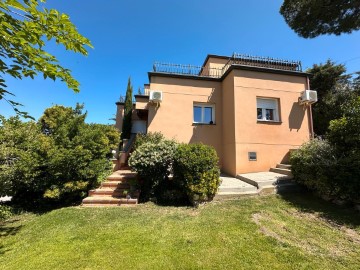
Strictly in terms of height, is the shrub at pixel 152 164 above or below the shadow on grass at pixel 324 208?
above

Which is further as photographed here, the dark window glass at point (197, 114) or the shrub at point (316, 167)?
the dark window glass at point (197, 114)

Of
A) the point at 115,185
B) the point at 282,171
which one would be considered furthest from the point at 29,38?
the point at 282,171

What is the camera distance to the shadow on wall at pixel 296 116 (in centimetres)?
1035

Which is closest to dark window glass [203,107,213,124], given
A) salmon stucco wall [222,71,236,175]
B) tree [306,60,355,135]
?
salmon stucco wall [222,71,236,175]

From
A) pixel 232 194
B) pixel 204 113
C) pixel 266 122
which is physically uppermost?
pixel 204 113

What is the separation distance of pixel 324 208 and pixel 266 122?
5.11 m

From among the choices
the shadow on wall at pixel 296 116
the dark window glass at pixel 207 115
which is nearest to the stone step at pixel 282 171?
the shadow on wall at pixel 296 116

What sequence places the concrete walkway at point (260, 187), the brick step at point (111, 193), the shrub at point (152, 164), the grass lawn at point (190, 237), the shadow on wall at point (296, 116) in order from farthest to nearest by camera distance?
1. the shadow on wall at point (296, 116)
2. the brick step at point (111, 193)
3. the shrub at point (152, 164)
4. the concrete walkway at point (260, 187)
5. the grass lawn at point (190, 237)

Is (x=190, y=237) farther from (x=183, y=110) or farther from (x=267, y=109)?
(x=267, y=109)

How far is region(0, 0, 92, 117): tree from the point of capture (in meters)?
2.05

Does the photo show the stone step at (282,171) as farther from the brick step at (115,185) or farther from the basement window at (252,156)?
the brick step at (115,185)

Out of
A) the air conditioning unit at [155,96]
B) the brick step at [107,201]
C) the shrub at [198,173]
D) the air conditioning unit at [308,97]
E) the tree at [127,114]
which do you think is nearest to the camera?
the shrub at [198,173]

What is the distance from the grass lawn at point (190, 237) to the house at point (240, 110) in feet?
12.6

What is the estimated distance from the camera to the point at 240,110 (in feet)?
32.4
